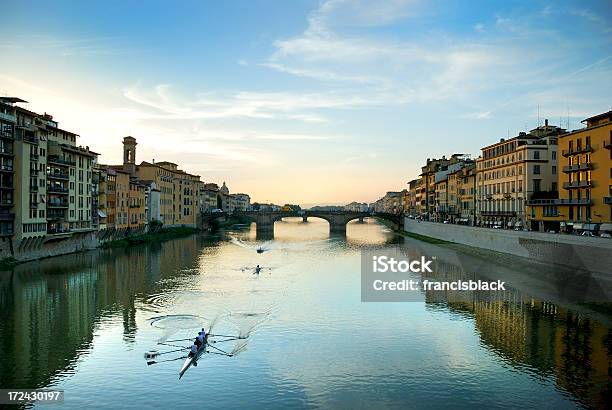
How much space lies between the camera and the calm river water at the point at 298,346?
22.6 meters

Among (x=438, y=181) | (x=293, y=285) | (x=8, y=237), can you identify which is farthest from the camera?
(x=438, y=181)

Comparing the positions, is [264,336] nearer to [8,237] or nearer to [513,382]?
[513,382]

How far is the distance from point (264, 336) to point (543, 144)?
59707mm

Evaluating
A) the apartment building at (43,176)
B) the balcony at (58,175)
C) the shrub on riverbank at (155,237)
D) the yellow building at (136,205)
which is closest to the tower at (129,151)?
the yellow building at (136,205)

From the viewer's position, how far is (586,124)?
206 ft

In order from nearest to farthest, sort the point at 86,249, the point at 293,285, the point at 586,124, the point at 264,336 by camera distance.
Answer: the point at 264,336 < the point at 293,285 < the point at 586,124 < the point at 86,249

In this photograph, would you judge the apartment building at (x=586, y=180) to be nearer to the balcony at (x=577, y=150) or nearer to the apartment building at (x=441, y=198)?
the balcony at (x=577, y=150)

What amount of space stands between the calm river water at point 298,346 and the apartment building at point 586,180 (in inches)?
641

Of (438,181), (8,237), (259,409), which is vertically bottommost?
(259,409)

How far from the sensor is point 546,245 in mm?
56156

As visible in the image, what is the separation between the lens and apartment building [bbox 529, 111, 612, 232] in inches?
2229

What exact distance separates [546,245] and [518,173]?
23.6 metres

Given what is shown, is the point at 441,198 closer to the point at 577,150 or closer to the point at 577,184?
the point at 577,184

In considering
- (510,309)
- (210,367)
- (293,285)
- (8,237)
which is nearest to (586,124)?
(510,309)
